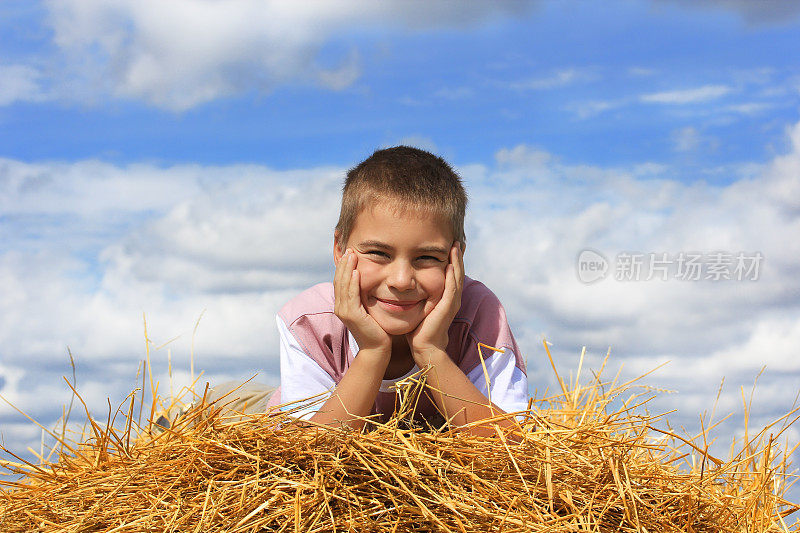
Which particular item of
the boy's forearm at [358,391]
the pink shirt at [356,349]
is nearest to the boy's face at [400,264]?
the boy's forearm at [358,391]

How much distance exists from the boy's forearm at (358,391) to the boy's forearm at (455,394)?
0.63ft

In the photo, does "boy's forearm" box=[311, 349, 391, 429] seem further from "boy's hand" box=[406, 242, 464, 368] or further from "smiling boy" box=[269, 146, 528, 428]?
"boy's hand" box=[406, 242, 464, 368]

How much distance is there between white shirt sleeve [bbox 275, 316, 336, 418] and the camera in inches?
114

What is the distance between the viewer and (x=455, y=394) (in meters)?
2.55

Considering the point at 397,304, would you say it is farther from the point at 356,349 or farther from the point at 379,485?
the point at 379,485

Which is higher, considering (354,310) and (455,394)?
(354,310)

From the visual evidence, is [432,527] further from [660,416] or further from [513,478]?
[660,416]

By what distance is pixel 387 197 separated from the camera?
9.05ft

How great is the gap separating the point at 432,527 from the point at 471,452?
0.97 feet

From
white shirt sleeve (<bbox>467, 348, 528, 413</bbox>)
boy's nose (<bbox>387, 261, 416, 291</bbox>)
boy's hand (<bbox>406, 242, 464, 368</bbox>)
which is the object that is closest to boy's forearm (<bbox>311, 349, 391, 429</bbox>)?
boy's hand (<bbox>406, 242, 464, 368</bbox>)

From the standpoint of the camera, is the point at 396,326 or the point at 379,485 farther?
the point at 396,326

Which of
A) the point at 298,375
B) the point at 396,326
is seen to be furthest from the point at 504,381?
the point at 298,375

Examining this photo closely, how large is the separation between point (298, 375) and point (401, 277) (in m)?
0.66

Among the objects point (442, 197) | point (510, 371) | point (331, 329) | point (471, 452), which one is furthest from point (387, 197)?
point (471, 452)
